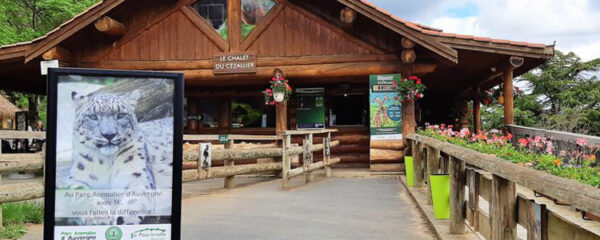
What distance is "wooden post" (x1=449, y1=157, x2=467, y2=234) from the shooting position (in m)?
5.38

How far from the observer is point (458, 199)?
5402 mm

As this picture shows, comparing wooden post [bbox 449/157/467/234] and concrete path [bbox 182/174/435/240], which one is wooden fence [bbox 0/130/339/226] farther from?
wooden post [bbox 449/157/467/234]

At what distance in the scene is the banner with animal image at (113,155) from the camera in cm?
353

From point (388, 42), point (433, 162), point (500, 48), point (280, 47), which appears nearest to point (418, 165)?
point (433, 162)

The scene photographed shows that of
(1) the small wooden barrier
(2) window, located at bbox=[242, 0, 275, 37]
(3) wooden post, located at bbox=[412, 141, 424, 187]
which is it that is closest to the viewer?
(3) wooden post, located at bbox=[412, 141, 424, 187]

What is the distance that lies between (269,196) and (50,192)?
235 inches

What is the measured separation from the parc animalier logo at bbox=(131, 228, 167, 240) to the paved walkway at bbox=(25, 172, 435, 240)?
2.42 metres

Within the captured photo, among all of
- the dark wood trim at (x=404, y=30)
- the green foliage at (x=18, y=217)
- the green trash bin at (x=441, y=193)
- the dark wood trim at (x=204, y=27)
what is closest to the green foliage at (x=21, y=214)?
the green foliage at (x=18, y=217)

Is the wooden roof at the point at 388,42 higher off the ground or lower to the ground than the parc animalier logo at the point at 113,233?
higher

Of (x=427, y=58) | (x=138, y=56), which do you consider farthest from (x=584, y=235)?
(x=138, y=56)

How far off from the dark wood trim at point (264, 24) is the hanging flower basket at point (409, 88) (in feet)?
11.0

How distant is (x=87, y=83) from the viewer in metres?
3.60

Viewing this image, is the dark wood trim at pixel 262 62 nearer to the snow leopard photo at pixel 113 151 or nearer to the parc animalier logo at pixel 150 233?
the snow leopard photo at pixel 113 151

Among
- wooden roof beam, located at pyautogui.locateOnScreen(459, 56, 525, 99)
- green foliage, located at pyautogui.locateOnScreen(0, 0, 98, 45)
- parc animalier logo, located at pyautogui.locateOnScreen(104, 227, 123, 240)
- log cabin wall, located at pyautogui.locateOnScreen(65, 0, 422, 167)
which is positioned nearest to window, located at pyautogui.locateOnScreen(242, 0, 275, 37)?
log cabin wall, located at pyautogui.locateOnScreen(65, 0, 422, 167)
